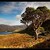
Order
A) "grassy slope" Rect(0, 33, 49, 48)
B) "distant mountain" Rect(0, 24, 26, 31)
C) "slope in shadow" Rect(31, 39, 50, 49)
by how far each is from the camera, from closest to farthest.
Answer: "slope in shadow" Rect(31, 39, 50, 49)
"grassy slope" Rect(0, 33, 49, 48)
"distant mountain" Rect(0, 24, 26, 31)

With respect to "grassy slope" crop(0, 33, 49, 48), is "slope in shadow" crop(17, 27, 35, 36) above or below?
above

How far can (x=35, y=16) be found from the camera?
656cm

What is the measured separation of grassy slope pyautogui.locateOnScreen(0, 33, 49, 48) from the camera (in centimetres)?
651

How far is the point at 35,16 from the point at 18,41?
35.3 inches

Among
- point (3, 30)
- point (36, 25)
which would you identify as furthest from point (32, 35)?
point (3, 30)

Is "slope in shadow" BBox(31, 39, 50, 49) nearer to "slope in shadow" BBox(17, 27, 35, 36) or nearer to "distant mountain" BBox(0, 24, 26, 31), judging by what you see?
"slope in shadow" BBox(17, 27, 35, 36)

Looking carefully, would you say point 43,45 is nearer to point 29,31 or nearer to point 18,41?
point 29,31

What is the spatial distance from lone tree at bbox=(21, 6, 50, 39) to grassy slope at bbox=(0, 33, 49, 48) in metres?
0.19

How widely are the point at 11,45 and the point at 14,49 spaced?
0.17m

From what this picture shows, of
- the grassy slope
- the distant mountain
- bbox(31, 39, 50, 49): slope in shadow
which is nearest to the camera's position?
bbox(31, 39, 50, 49): slope in shadow

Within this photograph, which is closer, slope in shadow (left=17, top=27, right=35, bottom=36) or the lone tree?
the lone tree

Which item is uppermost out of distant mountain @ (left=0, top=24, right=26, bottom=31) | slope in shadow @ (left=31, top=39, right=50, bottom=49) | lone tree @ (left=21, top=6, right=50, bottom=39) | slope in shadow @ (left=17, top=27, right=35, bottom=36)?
lone tree @ (left=21, top=6, right=50, bottom=39)

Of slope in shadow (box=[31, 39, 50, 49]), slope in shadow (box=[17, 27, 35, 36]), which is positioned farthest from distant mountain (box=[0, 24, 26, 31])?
slope in shadow (box=[31, 39, 50, 49])

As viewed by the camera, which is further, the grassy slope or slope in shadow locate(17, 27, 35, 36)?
slope in shadow locate(17, 27, 35, 36)
